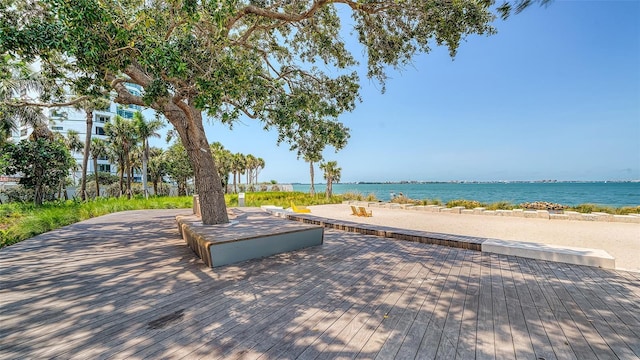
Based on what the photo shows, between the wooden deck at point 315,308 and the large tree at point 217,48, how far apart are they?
2.69 metres

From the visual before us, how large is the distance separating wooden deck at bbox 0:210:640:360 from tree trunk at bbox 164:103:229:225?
126 centimetres

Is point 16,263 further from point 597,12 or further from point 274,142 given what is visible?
point 597,12

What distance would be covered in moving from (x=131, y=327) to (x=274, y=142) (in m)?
6.17

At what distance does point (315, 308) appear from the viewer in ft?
9.59

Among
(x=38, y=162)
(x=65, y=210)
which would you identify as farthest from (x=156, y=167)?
(x=65, y=210)

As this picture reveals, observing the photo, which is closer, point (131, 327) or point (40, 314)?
point (131, 327)

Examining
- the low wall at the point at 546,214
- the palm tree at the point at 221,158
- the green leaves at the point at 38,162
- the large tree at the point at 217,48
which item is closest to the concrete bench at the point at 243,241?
the large tree at the point at 217,48

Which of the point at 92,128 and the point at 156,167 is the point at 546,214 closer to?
the point at 156,167

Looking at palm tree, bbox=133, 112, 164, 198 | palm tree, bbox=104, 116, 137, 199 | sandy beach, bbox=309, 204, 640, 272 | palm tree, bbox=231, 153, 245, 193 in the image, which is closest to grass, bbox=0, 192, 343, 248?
palm tree, bbox=133, 112, 164, 198

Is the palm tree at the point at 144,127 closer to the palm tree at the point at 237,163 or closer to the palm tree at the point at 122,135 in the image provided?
the palm tree at the point at 122,135

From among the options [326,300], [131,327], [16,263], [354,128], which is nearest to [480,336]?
[326,300]

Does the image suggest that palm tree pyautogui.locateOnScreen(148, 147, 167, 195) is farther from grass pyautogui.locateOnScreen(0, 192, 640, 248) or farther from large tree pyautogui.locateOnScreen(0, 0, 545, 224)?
large tree pyautogui.locateOnScreen(0, 0, 545, 224)

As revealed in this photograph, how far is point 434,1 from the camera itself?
5.42 metres

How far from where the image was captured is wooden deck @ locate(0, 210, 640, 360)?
2182mm
